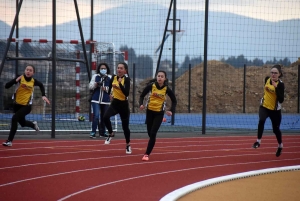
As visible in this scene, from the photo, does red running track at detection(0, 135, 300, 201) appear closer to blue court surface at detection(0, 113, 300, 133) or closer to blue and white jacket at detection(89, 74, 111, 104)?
blue and white jacket at detection(89, 74, 111, 104)

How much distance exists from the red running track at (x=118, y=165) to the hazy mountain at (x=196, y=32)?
13.8ft

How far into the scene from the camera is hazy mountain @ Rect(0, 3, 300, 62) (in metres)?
20.3

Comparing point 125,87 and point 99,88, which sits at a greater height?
point 125,87

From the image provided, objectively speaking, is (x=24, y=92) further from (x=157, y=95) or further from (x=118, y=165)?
(x=118, y=165)

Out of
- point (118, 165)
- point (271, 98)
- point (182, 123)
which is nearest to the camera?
point (118, 165)

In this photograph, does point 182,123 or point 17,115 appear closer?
point 17,115

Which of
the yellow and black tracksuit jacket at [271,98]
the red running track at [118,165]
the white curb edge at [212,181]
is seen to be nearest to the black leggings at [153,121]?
the red running track at [118,165]

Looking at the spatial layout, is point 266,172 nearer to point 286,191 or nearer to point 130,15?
point 286,191

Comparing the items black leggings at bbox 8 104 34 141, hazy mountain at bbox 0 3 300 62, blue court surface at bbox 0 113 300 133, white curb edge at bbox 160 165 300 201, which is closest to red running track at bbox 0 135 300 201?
white curb edge at bbox 160 165 300 201

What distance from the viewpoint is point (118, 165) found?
37.6ft

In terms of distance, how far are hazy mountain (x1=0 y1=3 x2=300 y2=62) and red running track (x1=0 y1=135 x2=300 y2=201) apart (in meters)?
4.21

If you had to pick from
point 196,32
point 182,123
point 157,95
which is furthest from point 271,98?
point 182,123

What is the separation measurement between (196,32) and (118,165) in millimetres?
9683

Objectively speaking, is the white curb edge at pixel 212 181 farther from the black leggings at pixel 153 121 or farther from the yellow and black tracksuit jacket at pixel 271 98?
the black leggings at pixel 153 121
